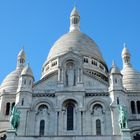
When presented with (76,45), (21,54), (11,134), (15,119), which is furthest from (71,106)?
(21,54)

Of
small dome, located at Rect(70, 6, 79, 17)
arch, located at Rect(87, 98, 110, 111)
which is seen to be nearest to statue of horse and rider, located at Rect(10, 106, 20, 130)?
arch, located at Rect(87, 98, 110, 111)

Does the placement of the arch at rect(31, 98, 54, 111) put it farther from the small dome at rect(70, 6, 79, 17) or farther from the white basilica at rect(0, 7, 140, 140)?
the small dome at rect(70, 6, 79, 17)

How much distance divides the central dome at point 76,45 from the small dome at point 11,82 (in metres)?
5.95

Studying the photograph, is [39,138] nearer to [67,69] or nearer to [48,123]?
[48,123]

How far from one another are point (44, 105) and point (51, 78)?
3394mm

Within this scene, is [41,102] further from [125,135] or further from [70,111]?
[125,135]

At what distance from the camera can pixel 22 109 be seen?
3616 cm

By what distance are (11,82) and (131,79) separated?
15285 millimetres

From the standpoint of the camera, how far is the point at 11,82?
46156 millimetres

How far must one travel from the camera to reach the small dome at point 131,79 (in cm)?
4500

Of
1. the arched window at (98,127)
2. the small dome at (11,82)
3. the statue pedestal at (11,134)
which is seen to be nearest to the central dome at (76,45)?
the small dome at (11,82)

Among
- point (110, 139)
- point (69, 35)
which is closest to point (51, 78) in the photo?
point (110, 139)

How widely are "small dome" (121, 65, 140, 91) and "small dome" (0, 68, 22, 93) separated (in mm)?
13807

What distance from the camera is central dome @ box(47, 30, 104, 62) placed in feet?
164
